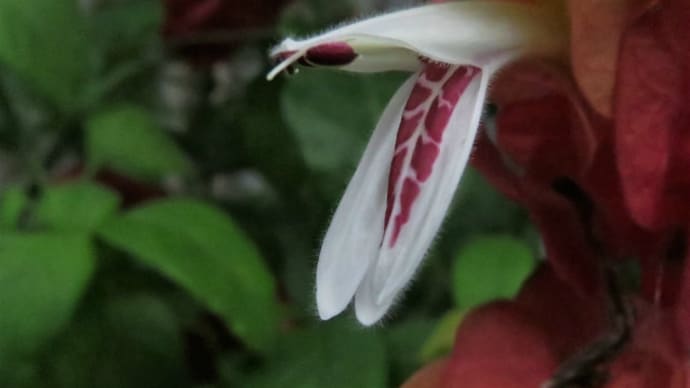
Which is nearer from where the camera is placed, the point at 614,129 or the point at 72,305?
the point at 614,129

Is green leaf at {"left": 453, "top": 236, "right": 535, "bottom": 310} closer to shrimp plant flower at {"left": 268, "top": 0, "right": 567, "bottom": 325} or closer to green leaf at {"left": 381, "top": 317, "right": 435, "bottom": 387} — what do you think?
green leaf at {"left": 381, "top": 317, "right": 435, "bottom": 387}

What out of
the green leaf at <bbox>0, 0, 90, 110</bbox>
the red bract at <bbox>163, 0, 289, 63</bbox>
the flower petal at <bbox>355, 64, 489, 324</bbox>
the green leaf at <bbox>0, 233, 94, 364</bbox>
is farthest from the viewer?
the red bract at <bbox>163, 0, 289, 63</bbox>

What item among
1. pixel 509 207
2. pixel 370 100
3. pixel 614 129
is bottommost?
pixel 509 207

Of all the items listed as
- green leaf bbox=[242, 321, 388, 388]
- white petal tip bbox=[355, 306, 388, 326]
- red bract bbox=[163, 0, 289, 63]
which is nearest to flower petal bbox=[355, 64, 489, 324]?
white petal tip bbox=[355, 306, 388, 326]

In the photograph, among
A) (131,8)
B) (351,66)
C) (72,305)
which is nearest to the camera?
(351,66)

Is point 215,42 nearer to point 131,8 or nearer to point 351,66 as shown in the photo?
point 131,8

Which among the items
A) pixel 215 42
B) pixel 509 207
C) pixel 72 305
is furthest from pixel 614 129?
pixel 215 42

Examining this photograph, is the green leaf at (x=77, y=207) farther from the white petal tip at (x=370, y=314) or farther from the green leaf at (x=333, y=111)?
the white petal tip at (x=370, y=314)

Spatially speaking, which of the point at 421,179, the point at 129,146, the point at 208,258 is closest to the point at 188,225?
the point at 208,258
